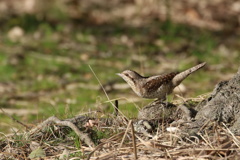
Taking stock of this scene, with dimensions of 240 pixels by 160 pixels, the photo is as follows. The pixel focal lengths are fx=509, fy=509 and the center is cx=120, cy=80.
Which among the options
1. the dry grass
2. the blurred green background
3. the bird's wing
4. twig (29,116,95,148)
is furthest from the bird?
the blurred green background

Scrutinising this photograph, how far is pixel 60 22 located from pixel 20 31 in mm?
1229

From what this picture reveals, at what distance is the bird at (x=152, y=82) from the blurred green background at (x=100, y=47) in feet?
9.15

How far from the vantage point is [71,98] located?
9.02m

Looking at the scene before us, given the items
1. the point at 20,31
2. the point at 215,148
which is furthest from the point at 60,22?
the point at 215,148

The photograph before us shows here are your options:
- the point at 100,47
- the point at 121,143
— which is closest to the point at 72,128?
the point at 121,143

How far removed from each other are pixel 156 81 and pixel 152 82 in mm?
45

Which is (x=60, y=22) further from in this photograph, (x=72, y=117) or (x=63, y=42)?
(x=72, y=117)

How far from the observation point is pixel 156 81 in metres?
4.57

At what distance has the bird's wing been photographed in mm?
4527

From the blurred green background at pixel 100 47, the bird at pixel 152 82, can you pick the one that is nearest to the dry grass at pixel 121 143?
the bird at pixel 152 82

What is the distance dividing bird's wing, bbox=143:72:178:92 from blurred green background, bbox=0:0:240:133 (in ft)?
9.29

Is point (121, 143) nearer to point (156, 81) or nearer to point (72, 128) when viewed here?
point (72, 128)

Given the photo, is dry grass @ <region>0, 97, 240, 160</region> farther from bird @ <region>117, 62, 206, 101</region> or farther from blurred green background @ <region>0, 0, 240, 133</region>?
blurred green background @ <region>0, 0, 240, 133</region>

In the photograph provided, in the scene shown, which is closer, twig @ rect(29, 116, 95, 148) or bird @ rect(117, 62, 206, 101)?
twig @ rect(29, 116, 95, 148)
